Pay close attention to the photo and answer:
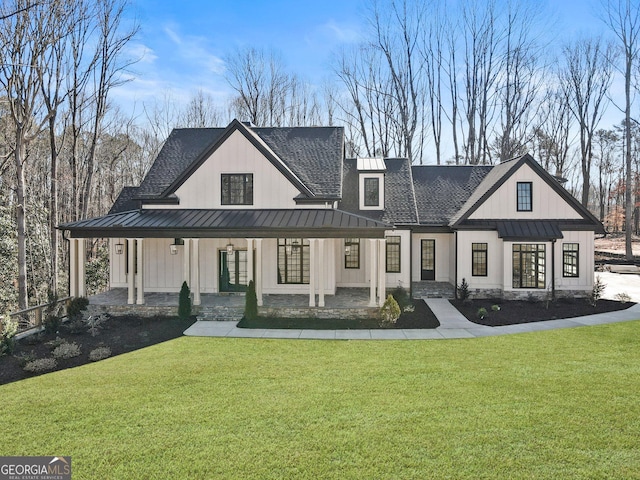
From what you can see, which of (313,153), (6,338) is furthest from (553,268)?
(6,338)

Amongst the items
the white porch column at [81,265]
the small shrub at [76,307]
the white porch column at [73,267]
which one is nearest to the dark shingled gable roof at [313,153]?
the white porch column at [81,265]

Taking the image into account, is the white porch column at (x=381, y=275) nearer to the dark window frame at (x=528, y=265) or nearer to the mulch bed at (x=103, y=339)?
the dark window frame at (x=528, y=265)

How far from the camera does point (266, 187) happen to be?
16.0 m

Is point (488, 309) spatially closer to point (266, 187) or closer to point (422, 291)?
point (422, 291)

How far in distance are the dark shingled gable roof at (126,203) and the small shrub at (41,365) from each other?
10192 mm

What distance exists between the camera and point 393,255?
60.1 ft

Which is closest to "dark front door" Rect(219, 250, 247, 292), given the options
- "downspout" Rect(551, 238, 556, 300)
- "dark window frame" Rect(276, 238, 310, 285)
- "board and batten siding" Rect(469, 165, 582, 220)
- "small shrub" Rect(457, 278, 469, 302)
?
"dark window frame" Rect(276, 238, 310, 285)

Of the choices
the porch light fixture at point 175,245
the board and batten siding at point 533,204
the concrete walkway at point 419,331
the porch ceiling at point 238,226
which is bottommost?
the concrete walkway at point 419,331

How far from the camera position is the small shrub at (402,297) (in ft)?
50.9

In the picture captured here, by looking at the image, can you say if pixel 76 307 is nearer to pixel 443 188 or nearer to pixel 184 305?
pixel 184 305

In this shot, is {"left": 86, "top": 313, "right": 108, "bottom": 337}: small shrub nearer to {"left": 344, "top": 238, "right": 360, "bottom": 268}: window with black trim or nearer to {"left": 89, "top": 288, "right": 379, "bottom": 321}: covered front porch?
{"left": 89, "top": 288, "right": 379, "bottom": 321}: covered front porch

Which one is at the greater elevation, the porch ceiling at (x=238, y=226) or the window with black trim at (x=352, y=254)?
the porch ceiling at (x=238, y=226)

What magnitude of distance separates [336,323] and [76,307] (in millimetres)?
9339

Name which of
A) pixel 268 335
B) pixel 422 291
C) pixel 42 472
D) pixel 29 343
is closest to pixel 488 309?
pixel 422 291
